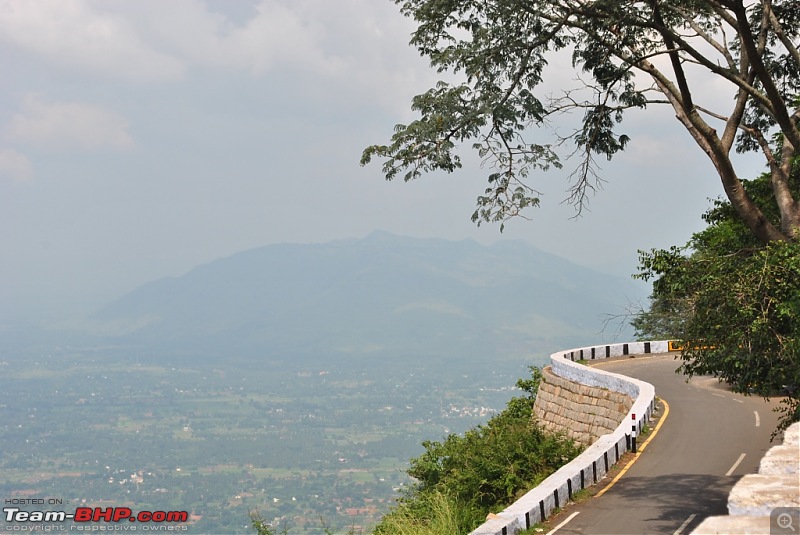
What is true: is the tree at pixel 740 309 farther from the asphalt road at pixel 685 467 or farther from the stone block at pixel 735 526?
the stone block at pixel 735 526

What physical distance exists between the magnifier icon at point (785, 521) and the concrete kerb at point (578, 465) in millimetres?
9656

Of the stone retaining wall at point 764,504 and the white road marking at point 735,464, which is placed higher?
the stone retaining wall at point 764,504

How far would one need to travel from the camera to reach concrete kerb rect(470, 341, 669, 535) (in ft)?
54.6

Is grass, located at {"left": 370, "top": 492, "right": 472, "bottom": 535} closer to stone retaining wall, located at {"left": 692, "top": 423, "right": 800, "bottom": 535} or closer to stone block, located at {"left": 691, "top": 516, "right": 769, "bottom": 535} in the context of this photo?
stone retaining wall, located at {"left": 692, "top": 423, "right": 800, "bottom": 535}

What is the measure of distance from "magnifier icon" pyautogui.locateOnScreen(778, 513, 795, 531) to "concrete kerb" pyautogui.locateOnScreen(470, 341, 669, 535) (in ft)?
31.7

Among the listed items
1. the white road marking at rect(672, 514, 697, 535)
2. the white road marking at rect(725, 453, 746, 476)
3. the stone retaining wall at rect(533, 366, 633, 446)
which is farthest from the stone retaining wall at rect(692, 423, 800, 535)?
the stone retaining wall at rect(533, 366, 633, 446)

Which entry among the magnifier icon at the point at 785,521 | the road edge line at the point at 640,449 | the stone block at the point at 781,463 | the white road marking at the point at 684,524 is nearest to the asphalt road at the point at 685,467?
the white road marking at the point at 684,524

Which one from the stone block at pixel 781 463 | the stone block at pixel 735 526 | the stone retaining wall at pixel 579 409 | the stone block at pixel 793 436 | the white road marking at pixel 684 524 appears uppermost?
the stone block at pixel 793 436

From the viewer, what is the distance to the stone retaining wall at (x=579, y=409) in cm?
2855

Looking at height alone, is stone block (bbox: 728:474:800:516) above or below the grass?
above

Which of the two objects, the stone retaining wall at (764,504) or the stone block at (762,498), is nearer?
the stone retaining wall at (764,504)

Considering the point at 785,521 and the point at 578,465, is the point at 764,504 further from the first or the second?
the point at 578,465

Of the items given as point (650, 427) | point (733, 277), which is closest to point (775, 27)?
point (733, 277)

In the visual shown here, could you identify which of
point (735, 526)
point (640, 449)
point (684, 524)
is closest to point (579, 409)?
point (640, 449)
